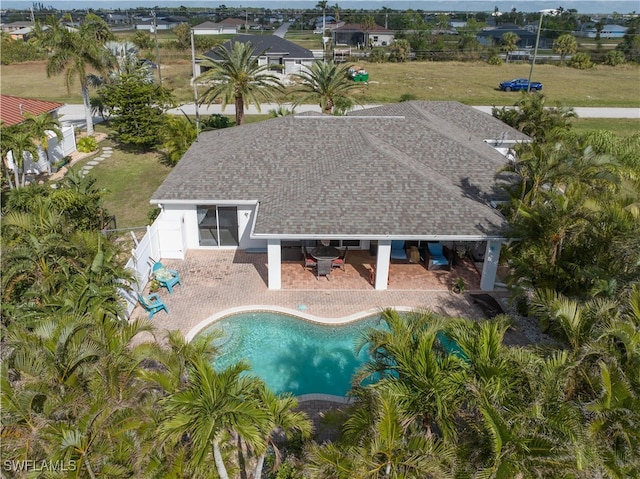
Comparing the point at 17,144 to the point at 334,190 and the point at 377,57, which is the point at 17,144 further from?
the point at 377,57

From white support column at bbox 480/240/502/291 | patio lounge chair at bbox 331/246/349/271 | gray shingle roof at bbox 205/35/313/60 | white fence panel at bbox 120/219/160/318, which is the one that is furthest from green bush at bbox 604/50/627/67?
white fence panel at bbox 120/219/160/318

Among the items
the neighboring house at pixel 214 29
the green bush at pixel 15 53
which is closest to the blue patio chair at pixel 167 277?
the green bush at pixel 15 53

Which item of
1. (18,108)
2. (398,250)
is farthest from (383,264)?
(18,108)

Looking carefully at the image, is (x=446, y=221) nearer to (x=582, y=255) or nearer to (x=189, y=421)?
(x=582, y=255)

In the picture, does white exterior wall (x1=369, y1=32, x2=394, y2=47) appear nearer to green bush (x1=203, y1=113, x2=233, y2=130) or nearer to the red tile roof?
green bush (x1=203, y1=113, x2=233, y2=130)

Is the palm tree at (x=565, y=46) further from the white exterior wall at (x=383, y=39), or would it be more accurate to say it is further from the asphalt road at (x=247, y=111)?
the asphalt road at (x=247, y=111)

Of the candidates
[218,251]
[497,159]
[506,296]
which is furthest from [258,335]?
[497,159]
